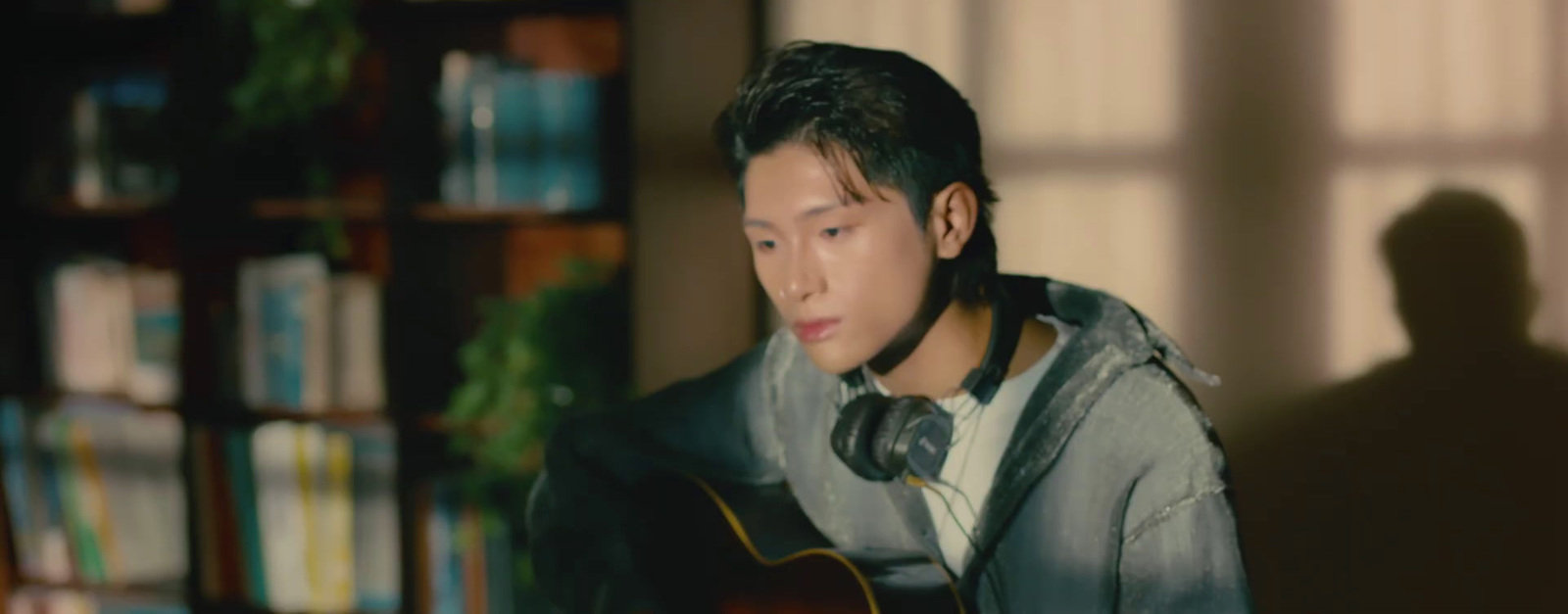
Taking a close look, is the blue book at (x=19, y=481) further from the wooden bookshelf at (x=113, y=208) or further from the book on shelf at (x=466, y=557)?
the book on shelf at (x=466, y=557)

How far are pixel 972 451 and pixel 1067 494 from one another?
0.36 ft

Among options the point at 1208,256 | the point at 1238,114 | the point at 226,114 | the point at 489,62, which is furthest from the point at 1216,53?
the point at 226,114

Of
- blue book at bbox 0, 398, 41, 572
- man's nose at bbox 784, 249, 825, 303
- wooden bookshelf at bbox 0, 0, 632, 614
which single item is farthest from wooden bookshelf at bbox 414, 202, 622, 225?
blue book at bbox 0, 398, 41, 572

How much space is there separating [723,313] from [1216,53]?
2.48ft

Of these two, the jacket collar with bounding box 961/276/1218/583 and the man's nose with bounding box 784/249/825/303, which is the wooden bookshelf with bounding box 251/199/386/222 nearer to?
the man's nose with bounding box 784/249/825/303

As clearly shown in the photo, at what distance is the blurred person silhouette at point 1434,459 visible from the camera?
1.32 m

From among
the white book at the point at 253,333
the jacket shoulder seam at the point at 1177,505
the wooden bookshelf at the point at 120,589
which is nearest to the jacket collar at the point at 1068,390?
the jacket shoulder seam at the point at 1177,505

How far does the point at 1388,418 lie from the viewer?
4.59 ft

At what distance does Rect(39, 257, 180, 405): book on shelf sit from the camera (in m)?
2.44

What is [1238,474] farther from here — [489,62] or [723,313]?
[489,62]

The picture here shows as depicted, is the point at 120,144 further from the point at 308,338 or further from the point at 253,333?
the point at 308,338

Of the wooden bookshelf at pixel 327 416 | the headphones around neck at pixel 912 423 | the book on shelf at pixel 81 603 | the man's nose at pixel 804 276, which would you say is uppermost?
the man's nose at pixel 804 276

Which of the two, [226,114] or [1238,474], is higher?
[226,114]

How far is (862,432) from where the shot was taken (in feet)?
4.58
